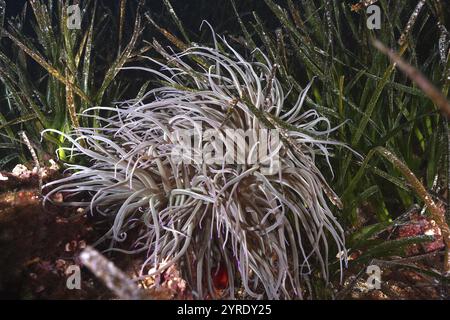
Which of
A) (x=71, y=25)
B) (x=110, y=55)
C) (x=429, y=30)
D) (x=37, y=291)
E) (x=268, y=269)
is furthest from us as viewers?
(x=110, y=55)

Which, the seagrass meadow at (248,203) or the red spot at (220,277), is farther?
the red spot at (220,277)

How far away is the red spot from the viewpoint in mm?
2209

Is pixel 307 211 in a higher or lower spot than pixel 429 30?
lower

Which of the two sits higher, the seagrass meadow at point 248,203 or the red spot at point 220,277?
the seagrass meadow at point 248,203

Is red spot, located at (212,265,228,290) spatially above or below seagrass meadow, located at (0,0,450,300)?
below

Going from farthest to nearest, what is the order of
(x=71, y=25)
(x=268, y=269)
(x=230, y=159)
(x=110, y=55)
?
(x=110, y=55), (x=71, y=25), (x=230, y=159), (x=268, y=269)

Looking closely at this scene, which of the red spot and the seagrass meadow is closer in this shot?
the seagrass meadow

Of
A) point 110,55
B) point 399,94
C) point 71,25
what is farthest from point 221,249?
point 110,55

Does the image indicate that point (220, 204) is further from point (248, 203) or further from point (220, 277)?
point (220, 277)

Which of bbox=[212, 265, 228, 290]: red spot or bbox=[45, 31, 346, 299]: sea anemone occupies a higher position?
bbox=[45, 31, 346, 299]: sea anemone

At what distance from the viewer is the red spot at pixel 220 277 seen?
2.21m

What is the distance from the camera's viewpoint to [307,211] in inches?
91.9
